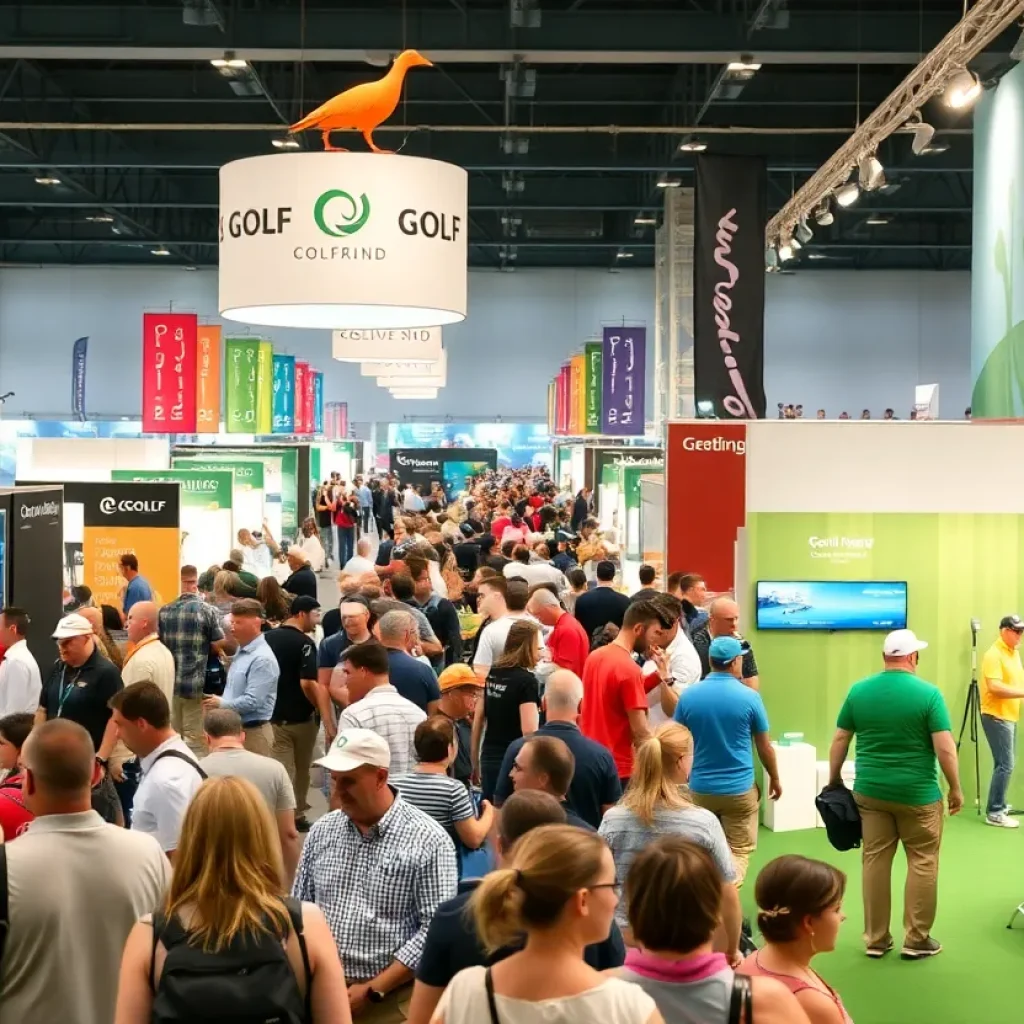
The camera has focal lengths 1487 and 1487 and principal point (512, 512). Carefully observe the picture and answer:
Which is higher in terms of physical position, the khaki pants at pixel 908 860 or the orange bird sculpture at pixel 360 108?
the orange bird sculpture at pixel 360 108

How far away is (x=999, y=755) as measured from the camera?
28.0 ft

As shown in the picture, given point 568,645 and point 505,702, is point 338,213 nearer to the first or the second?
point 505,702

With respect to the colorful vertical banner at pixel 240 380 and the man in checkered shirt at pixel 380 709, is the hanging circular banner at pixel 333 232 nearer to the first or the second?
the man in checkered shirt at pixel 380 709

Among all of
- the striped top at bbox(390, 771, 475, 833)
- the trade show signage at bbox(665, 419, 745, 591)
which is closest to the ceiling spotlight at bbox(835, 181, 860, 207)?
the trade show signage at bbox(665, 419, 745, 591)

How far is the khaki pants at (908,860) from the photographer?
622 cm

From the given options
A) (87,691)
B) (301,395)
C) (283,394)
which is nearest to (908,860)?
(87,691)

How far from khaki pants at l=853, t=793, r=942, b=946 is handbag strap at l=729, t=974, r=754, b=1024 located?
145 inches

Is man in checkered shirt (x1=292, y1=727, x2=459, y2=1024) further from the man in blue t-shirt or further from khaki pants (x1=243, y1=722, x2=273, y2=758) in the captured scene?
khaki pants (x1=243, y1=722, x2=273, y2=758)

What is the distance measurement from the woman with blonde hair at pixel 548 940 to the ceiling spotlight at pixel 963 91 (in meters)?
9.31

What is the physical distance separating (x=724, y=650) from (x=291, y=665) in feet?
8.58

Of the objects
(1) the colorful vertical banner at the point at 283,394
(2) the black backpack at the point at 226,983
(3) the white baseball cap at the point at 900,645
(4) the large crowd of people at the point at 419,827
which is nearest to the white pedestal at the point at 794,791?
(4) the large crowd of people at the point at 419,827

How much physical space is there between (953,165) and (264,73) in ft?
32.3

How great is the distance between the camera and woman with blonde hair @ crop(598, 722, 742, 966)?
4.20 m

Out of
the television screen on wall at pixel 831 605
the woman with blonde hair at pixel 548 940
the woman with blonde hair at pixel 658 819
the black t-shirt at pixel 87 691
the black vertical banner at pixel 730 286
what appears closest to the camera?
the woman with blonde hair at pixel 548 940
